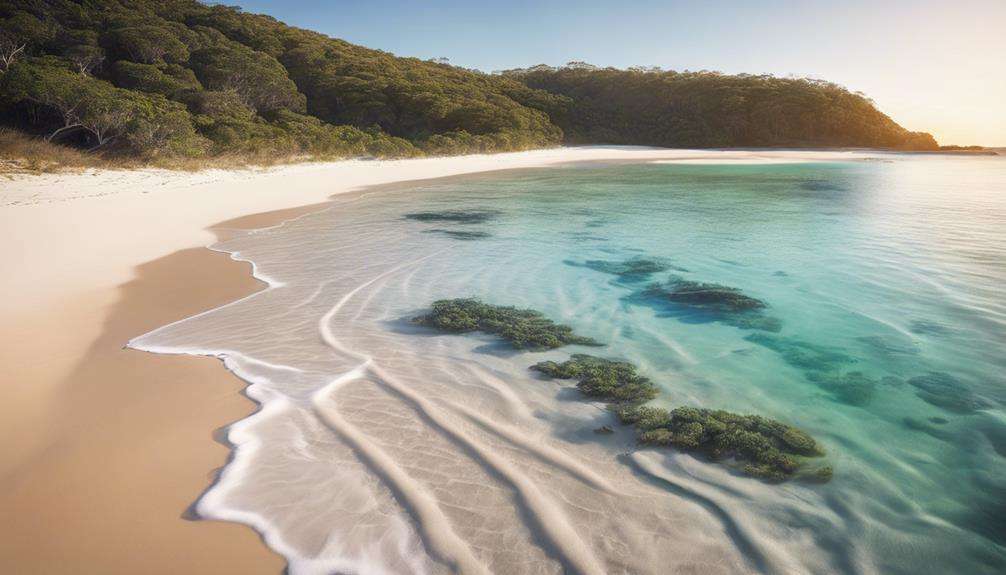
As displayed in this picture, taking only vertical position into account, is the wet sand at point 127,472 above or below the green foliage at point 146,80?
below

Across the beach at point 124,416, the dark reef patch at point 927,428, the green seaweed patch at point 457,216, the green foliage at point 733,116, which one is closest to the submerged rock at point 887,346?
the dark reef patch at point 927,428

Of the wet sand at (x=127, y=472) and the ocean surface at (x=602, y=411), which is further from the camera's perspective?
the ocean surface at (x=602, y=411)

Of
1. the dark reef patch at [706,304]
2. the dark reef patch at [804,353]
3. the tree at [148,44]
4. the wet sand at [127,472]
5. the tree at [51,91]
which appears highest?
the tree at [148,44]

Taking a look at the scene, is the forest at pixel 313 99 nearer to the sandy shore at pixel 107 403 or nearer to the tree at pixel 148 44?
the tree at pixel 148 44

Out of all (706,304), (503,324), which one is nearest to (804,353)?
(706,304)

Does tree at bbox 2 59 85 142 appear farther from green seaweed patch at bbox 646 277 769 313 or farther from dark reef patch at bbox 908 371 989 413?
dark reef patch at bbox 908 371 989 413

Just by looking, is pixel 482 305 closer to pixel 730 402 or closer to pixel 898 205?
pixel 730 402

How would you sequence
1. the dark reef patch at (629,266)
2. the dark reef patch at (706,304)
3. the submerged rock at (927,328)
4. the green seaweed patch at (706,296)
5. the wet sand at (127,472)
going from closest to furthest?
the wet sand at (127,472) < the submerged rock at (927,328) < the dark reef patch at (706,304) < the green seaweed patch at (706,296) < the dark reef patch at (629,266)
